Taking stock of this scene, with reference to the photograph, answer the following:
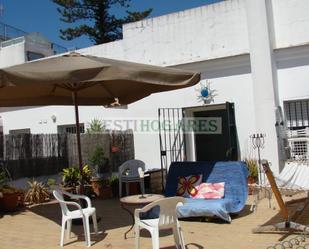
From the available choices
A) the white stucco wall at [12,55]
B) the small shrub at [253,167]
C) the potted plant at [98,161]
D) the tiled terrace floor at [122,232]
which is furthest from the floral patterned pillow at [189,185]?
the white stucco wall at [12,55]

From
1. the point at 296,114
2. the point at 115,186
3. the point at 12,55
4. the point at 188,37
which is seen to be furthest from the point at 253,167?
the point at 12,55

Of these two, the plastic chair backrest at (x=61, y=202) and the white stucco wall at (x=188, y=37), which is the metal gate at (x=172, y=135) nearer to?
the white stucco wall at (x=188, y=37)

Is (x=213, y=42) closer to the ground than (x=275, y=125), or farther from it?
farther from it

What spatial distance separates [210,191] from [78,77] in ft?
10.6

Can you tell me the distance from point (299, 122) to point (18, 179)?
7671 millimetres

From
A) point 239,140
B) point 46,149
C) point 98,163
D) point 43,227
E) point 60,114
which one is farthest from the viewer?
point 60,114

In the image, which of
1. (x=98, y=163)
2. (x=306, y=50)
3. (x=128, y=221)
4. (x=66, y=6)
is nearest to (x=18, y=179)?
(x=98, y=163)

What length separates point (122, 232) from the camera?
22.8 ft

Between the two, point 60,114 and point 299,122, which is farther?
point 60,114

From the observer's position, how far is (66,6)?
87.8 feet

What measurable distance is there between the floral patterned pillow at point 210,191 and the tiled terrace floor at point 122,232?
0.49m

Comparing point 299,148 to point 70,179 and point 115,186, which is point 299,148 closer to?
point 115,186

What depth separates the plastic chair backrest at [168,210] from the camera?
5242mm

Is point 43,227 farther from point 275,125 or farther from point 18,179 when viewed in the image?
point 275,125
